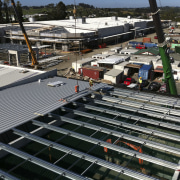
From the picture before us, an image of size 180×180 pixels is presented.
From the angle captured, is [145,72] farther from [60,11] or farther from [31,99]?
[60,11]

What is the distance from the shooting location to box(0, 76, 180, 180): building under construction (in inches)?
490

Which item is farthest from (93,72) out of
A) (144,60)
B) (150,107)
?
(150,107)

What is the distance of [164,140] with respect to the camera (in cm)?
1697

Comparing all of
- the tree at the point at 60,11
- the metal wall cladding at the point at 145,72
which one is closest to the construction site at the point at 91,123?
the metal wall cladding at the point at 145,72

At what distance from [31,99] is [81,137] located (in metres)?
8.61

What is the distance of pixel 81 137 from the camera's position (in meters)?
14.2

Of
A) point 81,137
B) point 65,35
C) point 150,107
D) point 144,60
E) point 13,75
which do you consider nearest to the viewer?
point 81,137

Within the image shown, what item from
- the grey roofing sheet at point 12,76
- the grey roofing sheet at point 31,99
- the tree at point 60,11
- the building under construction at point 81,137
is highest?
the tree at point 60,11

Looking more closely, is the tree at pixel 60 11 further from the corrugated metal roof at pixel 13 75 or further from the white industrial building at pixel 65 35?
the corrugated metal roof at pixel 13 75

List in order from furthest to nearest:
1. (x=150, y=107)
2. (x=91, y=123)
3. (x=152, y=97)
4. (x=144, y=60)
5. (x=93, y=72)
A: (x=144, y=60)
(x=93, y=72)
(x=152, y=97)
(x=150, y=107)
(x=91, y=123)

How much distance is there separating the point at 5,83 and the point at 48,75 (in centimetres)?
623

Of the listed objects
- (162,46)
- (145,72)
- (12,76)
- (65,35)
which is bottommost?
(145,72)

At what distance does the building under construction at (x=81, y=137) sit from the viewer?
12453 millimetres

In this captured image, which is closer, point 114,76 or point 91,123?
point 91,123
